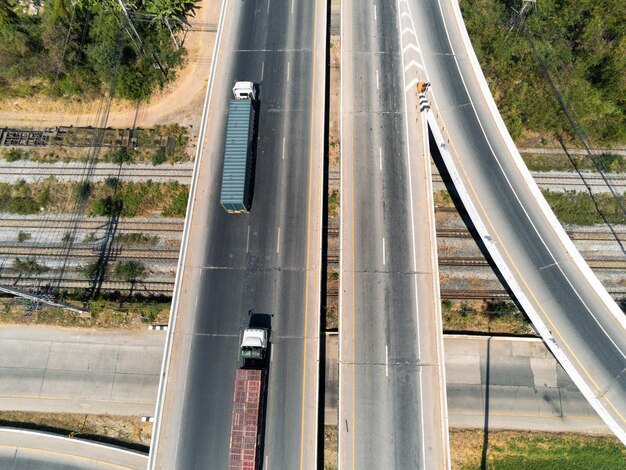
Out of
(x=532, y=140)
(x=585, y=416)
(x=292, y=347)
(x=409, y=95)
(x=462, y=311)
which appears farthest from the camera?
(x=532, y=140)

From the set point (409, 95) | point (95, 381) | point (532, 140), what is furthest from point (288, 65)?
point (95, 381)

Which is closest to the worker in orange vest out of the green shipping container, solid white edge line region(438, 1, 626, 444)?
solid white edge line region(438, 1, 626, 444)

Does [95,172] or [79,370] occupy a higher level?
[95,172]

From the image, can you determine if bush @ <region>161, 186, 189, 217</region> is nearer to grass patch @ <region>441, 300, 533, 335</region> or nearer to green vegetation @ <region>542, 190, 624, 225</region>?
grass patch @ <region>441, 300, 533, 335</region>

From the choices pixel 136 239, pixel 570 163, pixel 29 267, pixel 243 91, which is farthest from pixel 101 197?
pixel 570 163

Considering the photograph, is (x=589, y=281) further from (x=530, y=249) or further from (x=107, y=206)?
(x=107, y=206)

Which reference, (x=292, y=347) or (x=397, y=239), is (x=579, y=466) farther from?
(x=292, y=347)

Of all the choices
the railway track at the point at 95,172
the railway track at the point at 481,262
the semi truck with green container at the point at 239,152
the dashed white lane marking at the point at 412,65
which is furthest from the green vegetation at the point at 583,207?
the railway track at the point at 95,172
